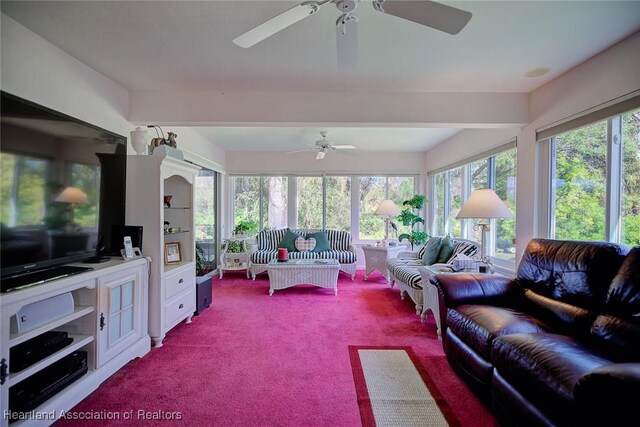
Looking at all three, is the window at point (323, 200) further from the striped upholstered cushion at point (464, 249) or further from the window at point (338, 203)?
the striped upholstered cushion at point (464, 249)

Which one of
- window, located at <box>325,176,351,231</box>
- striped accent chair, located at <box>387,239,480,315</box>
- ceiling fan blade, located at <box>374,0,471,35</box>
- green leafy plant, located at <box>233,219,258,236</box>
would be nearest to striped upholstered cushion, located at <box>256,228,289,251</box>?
green leafy plant, located at <box>233,219,258,236</box>

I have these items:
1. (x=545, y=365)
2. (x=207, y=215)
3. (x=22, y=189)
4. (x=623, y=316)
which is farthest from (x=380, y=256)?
(x=22, y=189)

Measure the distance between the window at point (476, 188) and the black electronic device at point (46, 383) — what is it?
4026 mm

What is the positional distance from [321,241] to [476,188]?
264cm

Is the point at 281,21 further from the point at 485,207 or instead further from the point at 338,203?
the point at 338,203

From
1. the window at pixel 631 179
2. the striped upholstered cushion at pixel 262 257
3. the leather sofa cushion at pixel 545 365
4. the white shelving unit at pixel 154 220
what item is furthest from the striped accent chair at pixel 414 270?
the white shelving unit at pixel 154 220

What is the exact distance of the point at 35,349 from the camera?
61.5 inches

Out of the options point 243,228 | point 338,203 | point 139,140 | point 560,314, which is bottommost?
point 560,314

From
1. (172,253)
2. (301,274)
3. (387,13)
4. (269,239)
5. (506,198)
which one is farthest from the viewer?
(269,239)

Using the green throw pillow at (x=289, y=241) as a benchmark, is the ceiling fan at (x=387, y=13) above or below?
above

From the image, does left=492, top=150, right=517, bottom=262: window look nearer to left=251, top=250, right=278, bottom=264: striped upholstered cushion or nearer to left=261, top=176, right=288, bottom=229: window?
left=251, top=250, right=278, bottom=264: striped upholstered cushion

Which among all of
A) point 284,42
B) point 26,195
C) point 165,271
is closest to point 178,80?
point 284,42

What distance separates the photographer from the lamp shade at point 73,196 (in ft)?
6.12

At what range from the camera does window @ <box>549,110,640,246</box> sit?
83.4 inches
